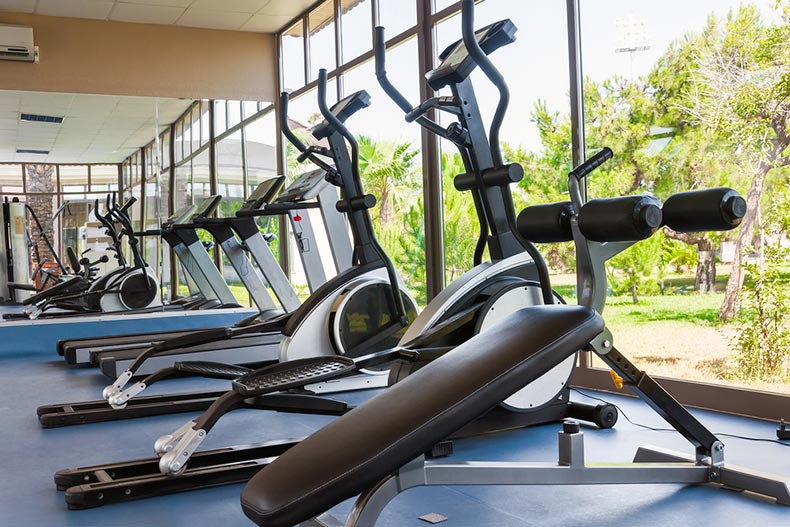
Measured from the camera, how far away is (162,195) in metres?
8.67

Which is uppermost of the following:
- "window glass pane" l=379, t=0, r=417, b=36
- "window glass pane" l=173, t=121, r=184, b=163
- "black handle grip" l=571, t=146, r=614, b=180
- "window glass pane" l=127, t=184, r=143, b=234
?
"window glass pane" l=379, t=0, r=417, b=36

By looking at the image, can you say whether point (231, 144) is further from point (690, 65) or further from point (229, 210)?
point (690, 65)

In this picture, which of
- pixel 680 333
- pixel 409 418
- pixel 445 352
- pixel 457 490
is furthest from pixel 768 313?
pixel 409 418

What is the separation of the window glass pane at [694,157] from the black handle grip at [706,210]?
1907mm

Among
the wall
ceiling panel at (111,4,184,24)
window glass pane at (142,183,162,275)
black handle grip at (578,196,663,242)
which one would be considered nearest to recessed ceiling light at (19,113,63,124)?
the wall

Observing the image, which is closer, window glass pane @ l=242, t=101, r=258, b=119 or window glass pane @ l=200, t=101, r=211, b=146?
window glass pane @ l=200, t=101, r=211, b=146

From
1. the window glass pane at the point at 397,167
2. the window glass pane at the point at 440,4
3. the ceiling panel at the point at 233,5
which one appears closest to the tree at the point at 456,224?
the window glass pane at the point at 397,167

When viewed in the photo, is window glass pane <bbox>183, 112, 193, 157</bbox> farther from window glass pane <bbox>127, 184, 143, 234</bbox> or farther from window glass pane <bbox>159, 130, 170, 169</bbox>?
window glass pane <bbox>127, 184, 143, 234</bbox>

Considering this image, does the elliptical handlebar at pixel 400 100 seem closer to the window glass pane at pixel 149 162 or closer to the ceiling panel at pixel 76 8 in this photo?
the ceiling panel at pixel 76 8

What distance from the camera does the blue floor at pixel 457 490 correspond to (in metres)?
2.45

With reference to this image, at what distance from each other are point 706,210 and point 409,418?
1095mm

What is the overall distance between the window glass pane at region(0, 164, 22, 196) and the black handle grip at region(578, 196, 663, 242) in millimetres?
7207

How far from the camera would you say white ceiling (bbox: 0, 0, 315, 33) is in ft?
26.0

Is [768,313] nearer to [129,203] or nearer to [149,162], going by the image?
[129,203]
